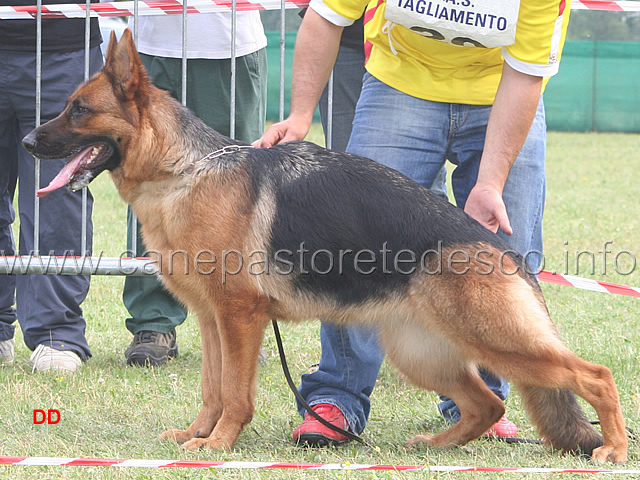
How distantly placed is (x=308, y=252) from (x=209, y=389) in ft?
2.54

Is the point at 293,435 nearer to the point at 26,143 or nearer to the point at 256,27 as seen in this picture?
the point at 26,143

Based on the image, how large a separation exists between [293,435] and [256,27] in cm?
270

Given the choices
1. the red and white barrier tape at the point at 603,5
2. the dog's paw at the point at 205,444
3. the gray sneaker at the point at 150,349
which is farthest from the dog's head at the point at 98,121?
the red and white barrier tape at the point at 603,5

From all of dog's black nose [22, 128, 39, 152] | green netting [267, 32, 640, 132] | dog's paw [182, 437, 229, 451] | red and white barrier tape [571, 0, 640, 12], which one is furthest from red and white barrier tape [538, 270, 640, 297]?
green netting [267, 32, 640, 132]

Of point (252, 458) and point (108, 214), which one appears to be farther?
point (108, 214)

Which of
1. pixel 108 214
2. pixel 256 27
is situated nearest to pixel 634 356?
pixel 256 27

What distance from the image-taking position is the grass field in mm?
3299

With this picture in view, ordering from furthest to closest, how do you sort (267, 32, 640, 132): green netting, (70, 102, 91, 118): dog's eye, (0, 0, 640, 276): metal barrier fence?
(267, 32, 640, 132): green netting → (0, 0, 640, 276): metal barrier fence → (70, 102, 91, 118): dog's eye

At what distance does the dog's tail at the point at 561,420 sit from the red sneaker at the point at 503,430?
40cm

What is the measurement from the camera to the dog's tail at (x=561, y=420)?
10.8 feet

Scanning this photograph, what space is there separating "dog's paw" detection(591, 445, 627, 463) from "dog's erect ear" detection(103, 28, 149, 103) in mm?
2311

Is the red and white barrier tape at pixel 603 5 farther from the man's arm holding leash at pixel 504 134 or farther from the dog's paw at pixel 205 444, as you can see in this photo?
the dog's paw at pixel 205 444

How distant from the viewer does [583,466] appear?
10.4 feet

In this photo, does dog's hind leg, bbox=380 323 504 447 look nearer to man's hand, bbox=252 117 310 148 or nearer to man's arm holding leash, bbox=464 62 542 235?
man's arm holding leash, bbox=464 62 542 235
